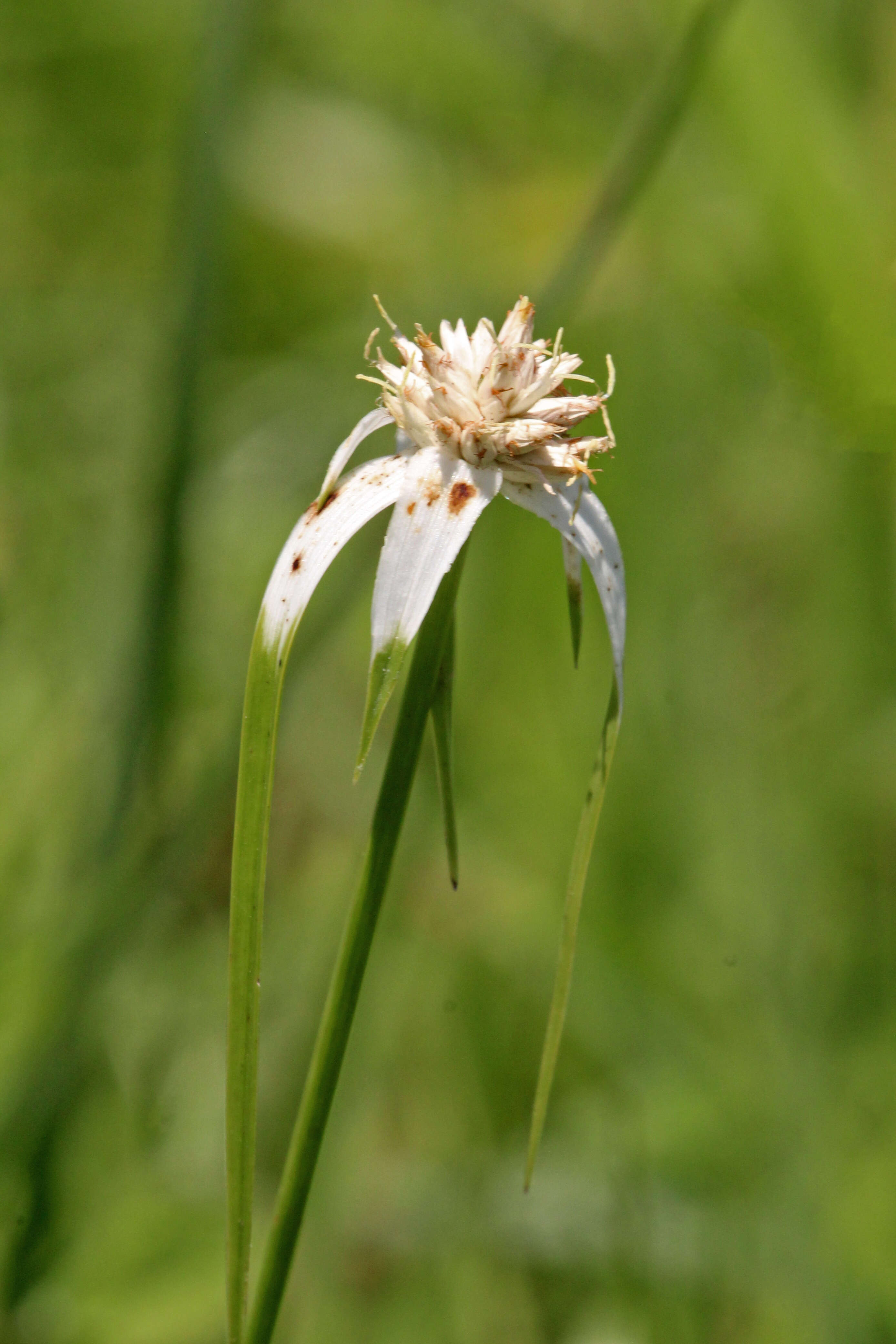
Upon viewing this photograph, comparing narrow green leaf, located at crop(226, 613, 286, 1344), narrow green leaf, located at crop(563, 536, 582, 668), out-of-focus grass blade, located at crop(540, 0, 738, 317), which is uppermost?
out-of-focus grass blade, located at crop(540, 0, 738, 317)

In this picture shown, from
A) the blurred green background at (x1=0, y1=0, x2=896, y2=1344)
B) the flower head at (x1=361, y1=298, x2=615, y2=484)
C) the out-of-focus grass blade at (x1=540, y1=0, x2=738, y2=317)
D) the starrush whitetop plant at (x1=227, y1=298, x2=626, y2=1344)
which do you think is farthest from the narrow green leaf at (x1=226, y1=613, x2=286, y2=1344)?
the out-of-focus grass blade at (x1=540, y1=0, x2=738, y2=317)

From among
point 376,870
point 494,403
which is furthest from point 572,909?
point 494,403

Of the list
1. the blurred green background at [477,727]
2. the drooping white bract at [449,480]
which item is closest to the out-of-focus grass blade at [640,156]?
the blurred green background at [477,727]

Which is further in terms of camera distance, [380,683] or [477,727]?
[477,727]

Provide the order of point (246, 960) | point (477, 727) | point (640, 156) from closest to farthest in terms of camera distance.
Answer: point (246, 960) → point (640, 156) → point (477, 727)

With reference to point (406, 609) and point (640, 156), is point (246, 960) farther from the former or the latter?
point (640, 156)

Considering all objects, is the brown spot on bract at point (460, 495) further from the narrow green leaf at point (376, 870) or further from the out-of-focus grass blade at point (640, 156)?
the out-of-focus grass blade at point (640, 156)

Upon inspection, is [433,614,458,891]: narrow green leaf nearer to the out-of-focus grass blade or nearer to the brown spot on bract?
the brown spot on bract

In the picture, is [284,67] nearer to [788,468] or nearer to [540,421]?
[788,468]

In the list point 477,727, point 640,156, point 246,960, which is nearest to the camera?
point 246,960
